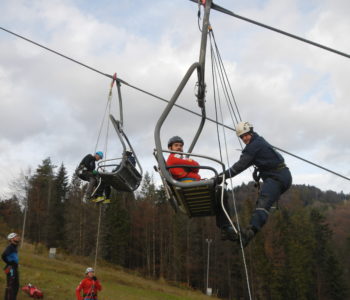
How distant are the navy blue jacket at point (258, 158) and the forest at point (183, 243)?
127ft

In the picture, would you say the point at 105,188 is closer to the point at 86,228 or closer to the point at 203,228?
the point at 86,228

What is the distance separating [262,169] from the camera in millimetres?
5527

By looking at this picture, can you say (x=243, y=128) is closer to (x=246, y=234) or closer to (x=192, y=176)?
(x=192, y=176)

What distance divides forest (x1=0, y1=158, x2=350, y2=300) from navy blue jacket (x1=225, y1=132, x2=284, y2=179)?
127 ft

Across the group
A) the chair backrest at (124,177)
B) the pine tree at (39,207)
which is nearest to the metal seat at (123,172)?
the chair backrest at (124,177)

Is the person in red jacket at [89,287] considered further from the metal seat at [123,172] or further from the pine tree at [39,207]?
the pine tree at [39,207]

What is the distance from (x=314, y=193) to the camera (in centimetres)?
16088

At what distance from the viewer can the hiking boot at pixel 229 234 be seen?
199 inches

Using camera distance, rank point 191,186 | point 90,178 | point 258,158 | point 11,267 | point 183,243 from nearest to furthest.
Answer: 1. point 191,186
2. point 258,158
3. point 11,267
4. point 90,178
5. point 183,243

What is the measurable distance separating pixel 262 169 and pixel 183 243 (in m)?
46.1

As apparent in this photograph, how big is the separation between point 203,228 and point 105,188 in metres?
46.8

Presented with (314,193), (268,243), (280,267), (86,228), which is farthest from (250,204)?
(314,193)

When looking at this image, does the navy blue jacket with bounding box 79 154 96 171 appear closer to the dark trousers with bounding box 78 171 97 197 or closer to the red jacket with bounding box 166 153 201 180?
the dark trousers with bounding box 78 171 97 197

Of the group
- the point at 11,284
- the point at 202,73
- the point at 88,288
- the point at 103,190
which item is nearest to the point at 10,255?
the point at 11,284
